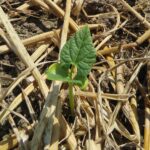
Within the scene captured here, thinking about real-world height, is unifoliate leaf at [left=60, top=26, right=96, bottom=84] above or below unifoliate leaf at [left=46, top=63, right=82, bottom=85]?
above

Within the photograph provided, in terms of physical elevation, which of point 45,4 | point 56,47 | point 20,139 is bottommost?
point 20,139

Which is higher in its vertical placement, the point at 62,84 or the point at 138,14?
the point at 138,14

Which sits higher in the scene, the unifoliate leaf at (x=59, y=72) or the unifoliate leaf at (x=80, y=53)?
the unifoliate leaf at (x=80, y=53)

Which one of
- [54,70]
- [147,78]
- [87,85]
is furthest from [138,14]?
[54,70]

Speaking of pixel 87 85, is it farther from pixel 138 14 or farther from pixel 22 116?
pixel 138 14
